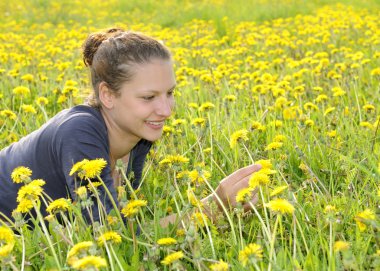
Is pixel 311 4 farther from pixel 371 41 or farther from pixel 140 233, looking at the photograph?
pixel 140 233

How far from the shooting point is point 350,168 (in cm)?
277

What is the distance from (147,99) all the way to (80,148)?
36 centimetres

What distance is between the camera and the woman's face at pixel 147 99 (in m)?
Result: 2.52

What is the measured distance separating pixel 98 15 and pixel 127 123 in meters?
8.80

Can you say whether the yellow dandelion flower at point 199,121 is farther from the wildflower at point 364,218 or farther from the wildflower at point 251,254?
the wildflower at point 251,254

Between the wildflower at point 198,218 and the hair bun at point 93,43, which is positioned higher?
the hair bun at point 93,43

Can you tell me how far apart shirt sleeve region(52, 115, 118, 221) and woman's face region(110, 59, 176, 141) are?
170mm

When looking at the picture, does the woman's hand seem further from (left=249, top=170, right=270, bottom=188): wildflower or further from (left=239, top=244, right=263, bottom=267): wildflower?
(left=239, top=244, right=263, bottom=267): wildflower

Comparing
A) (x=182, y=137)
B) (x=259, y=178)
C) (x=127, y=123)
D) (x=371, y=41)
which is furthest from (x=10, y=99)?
(x=371, y=41)

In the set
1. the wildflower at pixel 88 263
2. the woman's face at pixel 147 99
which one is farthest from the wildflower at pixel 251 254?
the woman's face at pixel 147 99

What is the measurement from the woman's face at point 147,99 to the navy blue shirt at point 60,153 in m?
0.13

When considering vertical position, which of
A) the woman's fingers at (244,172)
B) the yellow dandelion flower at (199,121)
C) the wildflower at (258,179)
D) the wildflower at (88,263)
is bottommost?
the woman's fingers at (244,172)

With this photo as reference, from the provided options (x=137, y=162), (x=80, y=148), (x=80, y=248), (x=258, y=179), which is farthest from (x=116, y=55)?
(x=80, y=248)

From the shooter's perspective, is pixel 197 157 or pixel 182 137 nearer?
pixel 197 157
